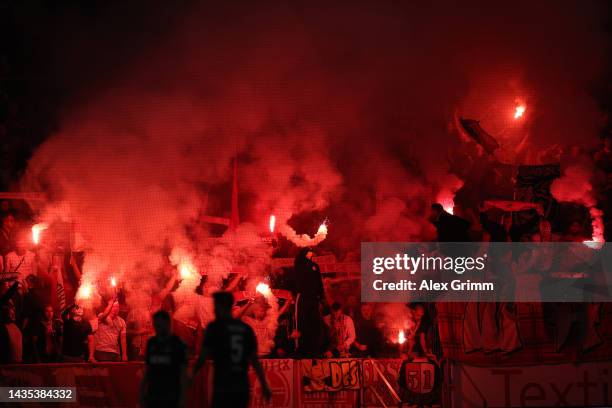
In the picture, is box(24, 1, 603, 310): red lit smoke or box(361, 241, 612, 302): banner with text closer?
box(361, 241, 612, 302): banner with text

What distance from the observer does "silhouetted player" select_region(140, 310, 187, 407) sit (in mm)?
5355

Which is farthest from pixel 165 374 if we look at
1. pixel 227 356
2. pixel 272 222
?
pixel 272 222

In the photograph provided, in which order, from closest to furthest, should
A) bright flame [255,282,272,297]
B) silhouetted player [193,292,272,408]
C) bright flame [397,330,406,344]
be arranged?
silhouetted player [193,292,272,408], bright flame [397,330,406,344], bright flame [255,282,272,297]

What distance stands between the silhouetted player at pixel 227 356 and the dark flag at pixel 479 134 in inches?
225

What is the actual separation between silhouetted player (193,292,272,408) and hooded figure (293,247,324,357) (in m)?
4.54

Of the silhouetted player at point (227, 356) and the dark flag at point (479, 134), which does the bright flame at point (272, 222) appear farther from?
the silhouetted player at point (227, 356)

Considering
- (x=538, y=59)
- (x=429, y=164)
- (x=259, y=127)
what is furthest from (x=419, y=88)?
(x=259, y=127)

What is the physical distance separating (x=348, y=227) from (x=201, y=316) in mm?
2412

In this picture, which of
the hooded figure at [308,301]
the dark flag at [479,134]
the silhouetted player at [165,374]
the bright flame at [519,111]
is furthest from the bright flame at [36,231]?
the bright flame at [519,111]

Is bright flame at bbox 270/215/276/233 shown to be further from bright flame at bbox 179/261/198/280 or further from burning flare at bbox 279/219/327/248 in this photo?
bright flame at bbox 179/261/198/280

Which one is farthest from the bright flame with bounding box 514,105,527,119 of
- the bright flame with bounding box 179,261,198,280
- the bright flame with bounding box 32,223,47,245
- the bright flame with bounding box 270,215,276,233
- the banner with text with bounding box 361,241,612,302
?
the bright flame with bounding box 32,223,47,245

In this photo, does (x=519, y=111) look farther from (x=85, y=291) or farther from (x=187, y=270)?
(x=85, y=291)

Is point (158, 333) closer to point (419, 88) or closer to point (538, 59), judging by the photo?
point (419, 88)

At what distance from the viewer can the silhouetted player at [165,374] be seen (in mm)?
5355
